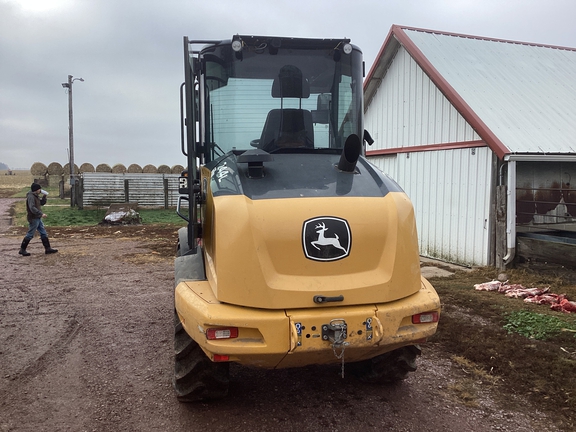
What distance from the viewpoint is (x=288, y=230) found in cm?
341

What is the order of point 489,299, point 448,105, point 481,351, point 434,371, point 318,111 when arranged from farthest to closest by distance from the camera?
point 448,105
point 489,299
point 481,351
point 434,371
point 318,111

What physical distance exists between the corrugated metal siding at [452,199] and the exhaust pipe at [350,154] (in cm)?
640

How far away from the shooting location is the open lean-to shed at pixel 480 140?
9203mm

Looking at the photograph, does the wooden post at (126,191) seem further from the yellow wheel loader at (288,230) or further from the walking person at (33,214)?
the yellow wheel loader at (288,230)

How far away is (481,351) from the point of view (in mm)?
5203

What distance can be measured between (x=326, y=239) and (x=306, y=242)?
0.48ft

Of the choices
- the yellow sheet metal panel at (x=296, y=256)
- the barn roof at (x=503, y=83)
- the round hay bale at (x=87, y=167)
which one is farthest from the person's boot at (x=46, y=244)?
the round hay bale at (x=87, y=167)

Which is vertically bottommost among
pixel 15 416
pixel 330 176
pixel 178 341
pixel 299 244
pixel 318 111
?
pixel 15 416

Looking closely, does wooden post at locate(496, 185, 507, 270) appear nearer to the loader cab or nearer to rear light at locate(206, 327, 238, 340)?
the loader cab

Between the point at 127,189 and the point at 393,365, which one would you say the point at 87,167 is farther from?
the point at 393,365

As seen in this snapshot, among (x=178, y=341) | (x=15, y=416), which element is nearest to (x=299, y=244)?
(x=178, y=341)

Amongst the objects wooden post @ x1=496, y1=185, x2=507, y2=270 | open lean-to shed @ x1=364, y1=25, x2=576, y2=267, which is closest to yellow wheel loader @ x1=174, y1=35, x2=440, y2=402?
wooden post @ x1=496, y1=185, x2=507, y2=270

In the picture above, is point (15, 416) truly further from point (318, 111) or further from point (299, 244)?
point (318, 111)

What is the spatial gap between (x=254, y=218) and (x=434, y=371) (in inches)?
104
